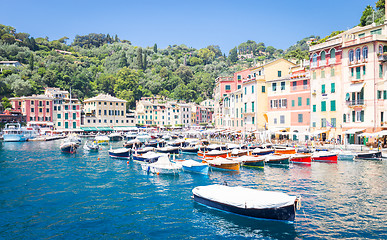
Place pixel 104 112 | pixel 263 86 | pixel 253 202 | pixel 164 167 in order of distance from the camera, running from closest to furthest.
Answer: pixel 253 202
pixel 164 167
pixel 263 86
pixel 104 112

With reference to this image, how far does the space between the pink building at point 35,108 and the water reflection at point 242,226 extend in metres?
104

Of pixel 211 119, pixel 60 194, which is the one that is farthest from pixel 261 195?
pixel 211 119

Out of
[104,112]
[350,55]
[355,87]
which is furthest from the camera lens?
[104,112]

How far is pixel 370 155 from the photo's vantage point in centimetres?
4247

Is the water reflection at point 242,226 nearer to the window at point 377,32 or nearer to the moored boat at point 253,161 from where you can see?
the moored boat at point 253,161

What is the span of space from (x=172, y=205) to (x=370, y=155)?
31.8 m

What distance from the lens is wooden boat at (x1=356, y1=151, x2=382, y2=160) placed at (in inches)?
1647

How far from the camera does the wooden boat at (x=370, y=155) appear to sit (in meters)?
41.8

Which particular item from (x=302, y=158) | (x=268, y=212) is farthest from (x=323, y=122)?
(x=268, y=212)

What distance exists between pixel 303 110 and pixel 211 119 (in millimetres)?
89917

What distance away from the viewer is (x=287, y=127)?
202 ft

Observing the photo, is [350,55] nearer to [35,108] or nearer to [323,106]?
[323,106]

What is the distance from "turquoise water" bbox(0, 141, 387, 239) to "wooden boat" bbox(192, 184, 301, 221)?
54 cm

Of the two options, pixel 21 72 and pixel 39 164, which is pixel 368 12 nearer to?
pixel 39 164
